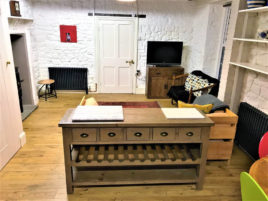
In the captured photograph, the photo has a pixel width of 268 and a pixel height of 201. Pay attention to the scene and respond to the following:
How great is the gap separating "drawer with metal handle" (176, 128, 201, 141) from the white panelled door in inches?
162

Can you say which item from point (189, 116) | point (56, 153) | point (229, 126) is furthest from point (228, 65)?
point (56, 153)

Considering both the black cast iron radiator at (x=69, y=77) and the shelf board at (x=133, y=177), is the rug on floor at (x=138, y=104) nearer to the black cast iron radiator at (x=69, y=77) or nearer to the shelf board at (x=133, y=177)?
the black cast iron radiator at (x=69, y=77)

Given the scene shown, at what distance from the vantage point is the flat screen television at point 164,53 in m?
5.91

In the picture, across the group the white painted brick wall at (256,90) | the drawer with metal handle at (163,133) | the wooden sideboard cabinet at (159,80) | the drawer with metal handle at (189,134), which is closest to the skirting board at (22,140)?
the drawer with metal handle at (163,133)

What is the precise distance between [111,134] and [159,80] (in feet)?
12.5

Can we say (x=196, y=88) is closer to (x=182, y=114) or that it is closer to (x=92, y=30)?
(x=182, y=114)

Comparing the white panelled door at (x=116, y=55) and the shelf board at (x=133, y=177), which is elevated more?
the white panelled door at (x=116, y=55)

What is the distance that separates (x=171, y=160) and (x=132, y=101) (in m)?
3.38

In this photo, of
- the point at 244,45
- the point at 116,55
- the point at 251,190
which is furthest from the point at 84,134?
the point at 116,55

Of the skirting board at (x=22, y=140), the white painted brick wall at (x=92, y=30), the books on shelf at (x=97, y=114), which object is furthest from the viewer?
the white painted brick wall at (x=92, y=30)

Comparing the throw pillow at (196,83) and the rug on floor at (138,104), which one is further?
the rug on floor at (138,104)

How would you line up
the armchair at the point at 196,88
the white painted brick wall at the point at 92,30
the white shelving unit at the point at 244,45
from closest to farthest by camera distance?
Answer: 1. the white shelving unit at the point at 244,45
2. the armchair at the point at 196,88
3. the white painted brick wall at the point at 92,30

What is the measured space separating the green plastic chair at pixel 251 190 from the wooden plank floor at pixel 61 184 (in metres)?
1.33

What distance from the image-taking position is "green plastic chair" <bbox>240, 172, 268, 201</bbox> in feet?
3.77
